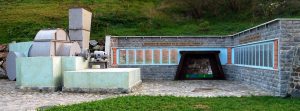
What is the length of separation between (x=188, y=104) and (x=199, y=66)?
13.0 metres

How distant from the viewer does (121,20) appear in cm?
3250

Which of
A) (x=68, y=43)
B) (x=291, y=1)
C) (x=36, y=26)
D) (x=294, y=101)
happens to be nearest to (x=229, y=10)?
(x=291, y=1)

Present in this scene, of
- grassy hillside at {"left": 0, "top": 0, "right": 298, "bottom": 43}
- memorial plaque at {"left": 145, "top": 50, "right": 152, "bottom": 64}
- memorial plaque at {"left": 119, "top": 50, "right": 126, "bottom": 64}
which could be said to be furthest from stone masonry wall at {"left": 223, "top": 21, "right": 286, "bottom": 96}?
grassy hillside at {"left": 0, "top": 0, "right": 298, "bottom": 43}

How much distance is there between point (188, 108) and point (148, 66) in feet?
45.2

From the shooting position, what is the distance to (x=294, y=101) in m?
12.3

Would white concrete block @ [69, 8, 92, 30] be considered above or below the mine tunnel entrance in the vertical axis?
above

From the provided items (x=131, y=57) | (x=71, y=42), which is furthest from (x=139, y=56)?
(x=71, y=42)

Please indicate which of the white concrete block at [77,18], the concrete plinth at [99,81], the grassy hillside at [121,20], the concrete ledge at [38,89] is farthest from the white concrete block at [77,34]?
the grassy hillside at [121,20]

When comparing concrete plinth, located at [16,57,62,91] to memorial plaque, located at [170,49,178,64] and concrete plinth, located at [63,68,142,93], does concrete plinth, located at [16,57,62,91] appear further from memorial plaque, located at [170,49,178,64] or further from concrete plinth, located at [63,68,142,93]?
memorial plaque, located at [170,49,178,64]

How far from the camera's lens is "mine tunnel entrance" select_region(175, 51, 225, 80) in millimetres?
24219

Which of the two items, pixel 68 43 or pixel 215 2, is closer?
pixel 68 43

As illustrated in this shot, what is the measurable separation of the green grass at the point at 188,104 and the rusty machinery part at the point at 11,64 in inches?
478

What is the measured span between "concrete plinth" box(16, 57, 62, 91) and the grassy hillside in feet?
37.5

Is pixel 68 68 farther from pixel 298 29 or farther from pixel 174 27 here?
pixel 174 27
